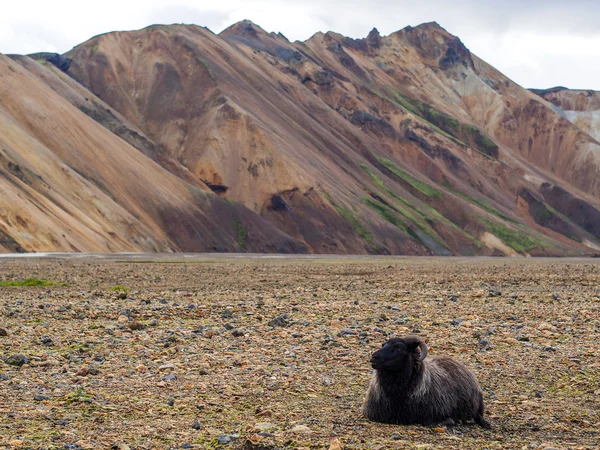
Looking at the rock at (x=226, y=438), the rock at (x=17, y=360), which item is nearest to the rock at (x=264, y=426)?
the rock at (x=226, y=438)

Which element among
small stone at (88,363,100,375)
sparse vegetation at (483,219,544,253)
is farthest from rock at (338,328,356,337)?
sparse vegetation at (483,219,544,253)

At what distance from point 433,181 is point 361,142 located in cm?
1553

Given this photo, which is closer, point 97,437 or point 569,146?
point 97,437

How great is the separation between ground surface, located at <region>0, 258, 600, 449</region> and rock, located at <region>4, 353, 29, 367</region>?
129 millimetres

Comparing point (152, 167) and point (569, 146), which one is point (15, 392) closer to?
point (152, 167)

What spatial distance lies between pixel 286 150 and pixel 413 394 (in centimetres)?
10381

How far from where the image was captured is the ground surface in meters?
8.27

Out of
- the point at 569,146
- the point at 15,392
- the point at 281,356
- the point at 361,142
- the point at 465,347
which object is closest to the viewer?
the point at 15,392

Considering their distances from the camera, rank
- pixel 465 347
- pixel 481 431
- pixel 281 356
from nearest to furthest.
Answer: pixel 481 431
pixel 281 356
pixel 465 347

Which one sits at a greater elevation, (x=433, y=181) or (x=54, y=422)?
(x=433, y=181)

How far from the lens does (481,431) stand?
884cm

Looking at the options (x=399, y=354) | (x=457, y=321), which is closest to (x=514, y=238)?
(x=457, y=321)

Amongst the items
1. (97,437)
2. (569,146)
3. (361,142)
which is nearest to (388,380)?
(97,437)

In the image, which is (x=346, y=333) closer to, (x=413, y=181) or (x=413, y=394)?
(x=413, y=394)
